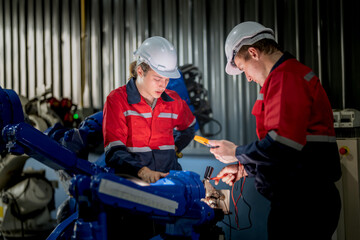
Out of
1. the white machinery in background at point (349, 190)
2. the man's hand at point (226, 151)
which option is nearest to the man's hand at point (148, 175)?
the man's hand at point (226, 151)

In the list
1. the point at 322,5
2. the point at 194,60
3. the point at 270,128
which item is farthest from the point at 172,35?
the point at 270,128

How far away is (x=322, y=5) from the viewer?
3.32 meters

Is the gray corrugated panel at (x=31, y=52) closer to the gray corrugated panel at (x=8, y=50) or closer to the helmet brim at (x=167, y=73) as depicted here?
the gray corrugated panel at (x=8, y=50)

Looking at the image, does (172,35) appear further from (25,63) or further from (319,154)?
(319,154)

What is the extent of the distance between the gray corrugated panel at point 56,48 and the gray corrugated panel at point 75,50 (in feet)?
0.65

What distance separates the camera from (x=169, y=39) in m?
3.92

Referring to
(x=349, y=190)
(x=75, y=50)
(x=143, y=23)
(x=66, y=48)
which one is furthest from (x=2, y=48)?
(x=349, y=190)

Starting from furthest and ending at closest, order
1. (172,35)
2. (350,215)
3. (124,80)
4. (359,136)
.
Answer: (124,80) < (172,35) < (359,136) < (350,215)

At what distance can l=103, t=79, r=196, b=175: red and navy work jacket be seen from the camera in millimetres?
2080

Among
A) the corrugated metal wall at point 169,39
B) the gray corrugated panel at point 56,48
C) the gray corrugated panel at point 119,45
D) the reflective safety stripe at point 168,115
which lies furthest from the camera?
the gray corrugated panel at point 56,48

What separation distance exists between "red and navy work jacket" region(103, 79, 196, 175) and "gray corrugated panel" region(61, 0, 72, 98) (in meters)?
2.46

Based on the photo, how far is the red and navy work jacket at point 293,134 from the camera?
161 cm

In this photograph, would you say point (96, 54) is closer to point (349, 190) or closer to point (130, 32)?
point (130, 32)

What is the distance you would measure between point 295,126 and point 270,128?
117 mm
